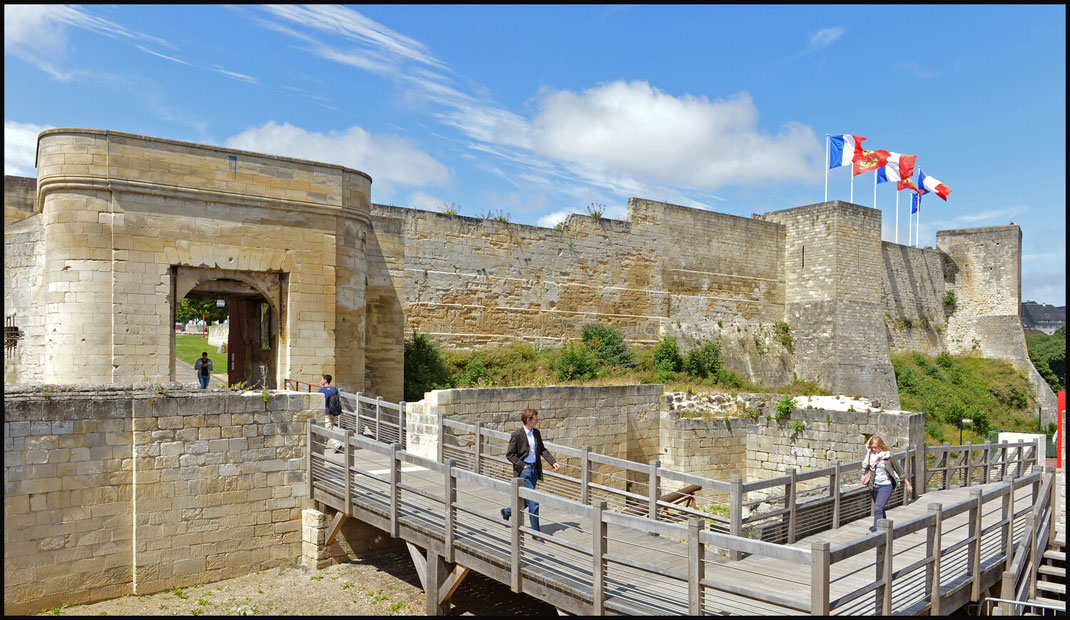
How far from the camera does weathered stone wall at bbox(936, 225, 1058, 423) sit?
35.0 m

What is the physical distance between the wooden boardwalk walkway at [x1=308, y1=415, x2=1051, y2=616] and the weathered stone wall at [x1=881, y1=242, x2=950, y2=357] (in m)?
24.2

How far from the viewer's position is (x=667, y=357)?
2444 centimetres

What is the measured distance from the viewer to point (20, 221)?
15.1 metres

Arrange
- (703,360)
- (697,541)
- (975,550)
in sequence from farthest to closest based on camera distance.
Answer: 1. (703,360)
2. (975,550)
3. (697,541)

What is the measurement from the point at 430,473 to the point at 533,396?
379 cm

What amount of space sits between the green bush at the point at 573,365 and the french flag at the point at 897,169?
18.0 metres

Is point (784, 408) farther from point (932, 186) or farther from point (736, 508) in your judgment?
point (932, 186)

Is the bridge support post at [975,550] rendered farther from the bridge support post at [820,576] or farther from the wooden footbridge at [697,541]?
the bridge support post at [820,576]

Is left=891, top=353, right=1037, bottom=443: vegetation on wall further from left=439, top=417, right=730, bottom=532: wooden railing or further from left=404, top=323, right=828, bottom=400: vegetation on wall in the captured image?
left=439, top=417, right=730, bottom=532: wooden railing

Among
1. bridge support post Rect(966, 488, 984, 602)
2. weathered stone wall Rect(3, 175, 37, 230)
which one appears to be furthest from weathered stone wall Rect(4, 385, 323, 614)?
bridge support post Rect(966, 488, 984, 602)

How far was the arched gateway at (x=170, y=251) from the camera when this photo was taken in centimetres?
1301

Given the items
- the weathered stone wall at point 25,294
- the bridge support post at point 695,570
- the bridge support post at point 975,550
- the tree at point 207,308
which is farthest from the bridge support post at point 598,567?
the tree at point 207,308

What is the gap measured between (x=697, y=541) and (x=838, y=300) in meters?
24.1

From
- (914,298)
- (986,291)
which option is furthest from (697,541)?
(986,291)
